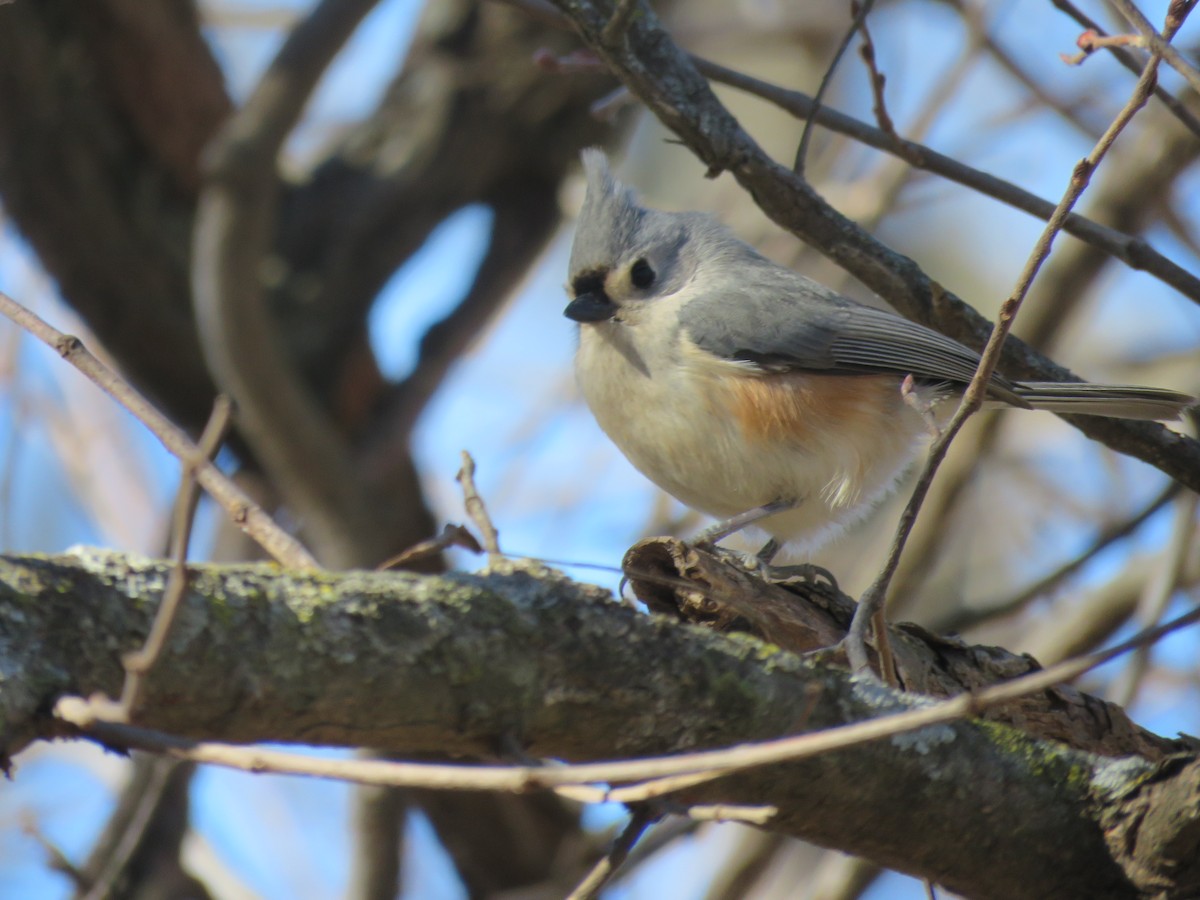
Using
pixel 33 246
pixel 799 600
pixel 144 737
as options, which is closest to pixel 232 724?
pixel 144 737

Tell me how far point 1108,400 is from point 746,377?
2.33 ft

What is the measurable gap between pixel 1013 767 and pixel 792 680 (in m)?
0.35

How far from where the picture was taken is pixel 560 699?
127 centimetres

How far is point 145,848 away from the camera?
10.2 ft

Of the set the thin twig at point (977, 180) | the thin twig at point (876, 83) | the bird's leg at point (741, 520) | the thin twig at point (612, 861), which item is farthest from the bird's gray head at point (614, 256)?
the thin twig at point (612, 861)

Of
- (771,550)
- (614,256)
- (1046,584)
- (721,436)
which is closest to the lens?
(721,436)

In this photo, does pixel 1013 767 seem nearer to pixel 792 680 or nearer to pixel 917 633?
pixel 792 680

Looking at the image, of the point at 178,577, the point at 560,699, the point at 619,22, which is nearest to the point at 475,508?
the point at 560,699

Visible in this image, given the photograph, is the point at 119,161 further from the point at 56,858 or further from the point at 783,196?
the point at 783,196

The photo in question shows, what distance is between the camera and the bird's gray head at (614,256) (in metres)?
2.80

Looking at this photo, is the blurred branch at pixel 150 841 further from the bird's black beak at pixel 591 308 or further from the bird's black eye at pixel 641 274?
the bird's black eye at pixel 641 274

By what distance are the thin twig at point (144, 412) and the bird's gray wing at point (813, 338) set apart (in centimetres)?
139

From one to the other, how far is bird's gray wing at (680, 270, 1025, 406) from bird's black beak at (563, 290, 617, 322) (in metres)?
0.17

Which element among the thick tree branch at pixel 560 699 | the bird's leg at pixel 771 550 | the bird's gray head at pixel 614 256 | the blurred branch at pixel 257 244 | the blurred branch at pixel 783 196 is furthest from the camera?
the blurred branch at pixel 257 244
